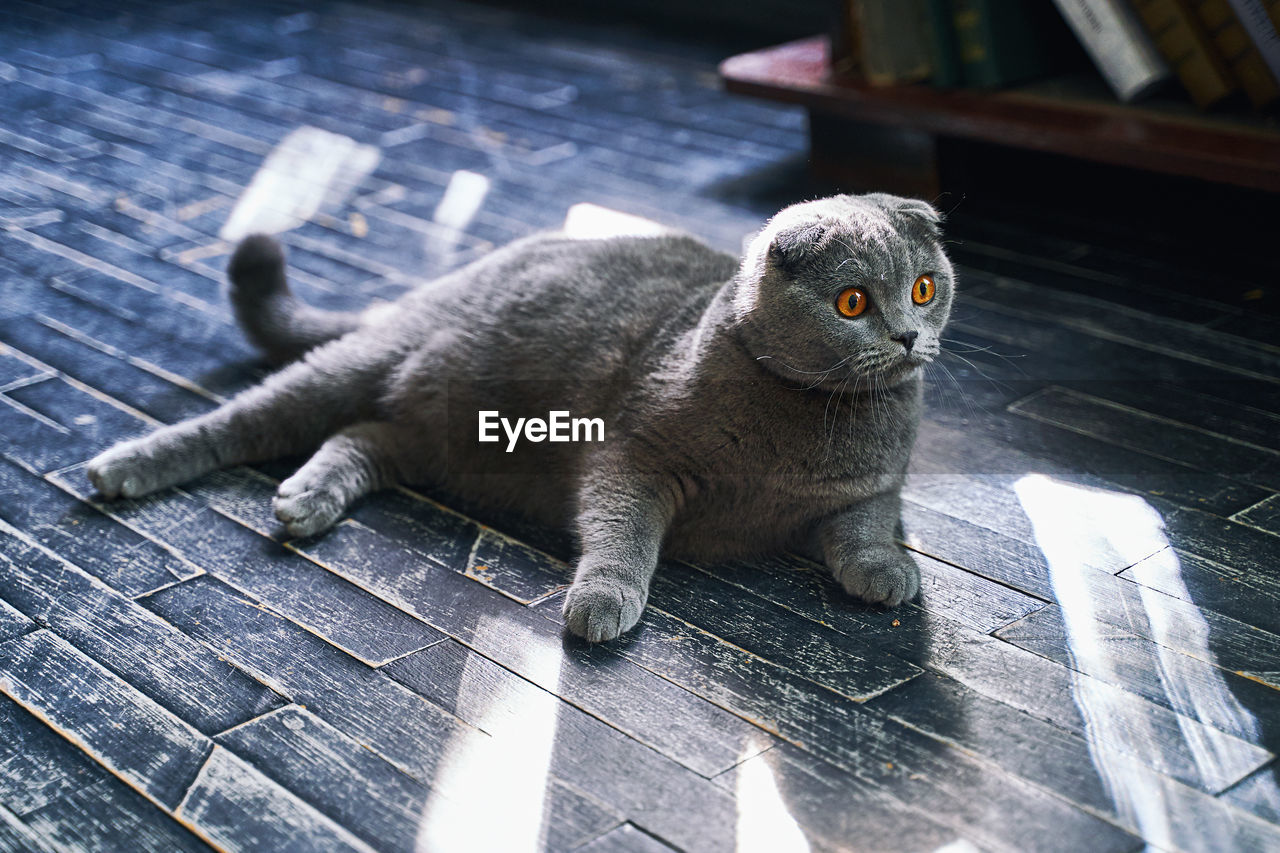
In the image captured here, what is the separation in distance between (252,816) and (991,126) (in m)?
2.04

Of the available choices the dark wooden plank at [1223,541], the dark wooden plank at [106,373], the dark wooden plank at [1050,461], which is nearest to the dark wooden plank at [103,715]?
the dark wooden plank at [106,373]

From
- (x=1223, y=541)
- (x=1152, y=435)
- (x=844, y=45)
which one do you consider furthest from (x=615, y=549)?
(x=844, y=45)

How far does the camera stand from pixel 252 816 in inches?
48.3

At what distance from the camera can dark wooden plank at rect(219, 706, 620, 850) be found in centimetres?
120

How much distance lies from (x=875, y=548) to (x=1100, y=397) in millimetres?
718

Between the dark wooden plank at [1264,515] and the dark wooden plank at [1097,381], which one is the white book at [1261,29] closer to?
the dark wooden plank at [1097,381]

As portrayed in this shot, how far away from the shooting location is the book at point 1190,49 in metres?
2.42

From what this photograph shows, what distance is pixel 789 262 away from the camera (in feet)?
4.77

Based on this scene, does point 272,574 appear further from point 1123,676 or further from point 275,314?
point 1123,676

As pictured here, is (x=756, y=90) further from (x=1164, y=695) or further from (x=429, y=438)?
(x=1164, y=695)

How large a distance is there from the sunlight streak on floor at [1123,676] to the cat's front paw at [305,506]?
0.99 metres

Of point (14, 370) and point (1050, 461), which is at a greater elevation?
point (1050, 461)

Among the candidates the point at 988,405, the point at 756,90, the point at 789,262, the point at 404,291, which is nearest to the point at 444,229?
the point at 404,291

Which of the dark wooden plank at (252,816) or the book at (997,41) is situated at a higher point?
the book at (997,41)
